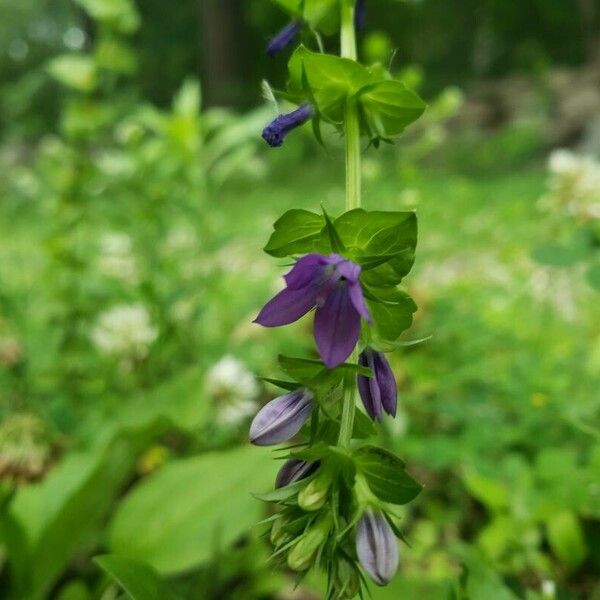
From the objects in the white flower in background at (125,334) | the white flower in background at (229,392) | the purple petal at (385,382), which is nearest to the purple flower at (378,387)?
the purple petal at (385,382)

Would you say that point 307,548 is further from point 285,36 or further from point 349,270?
point 285,36

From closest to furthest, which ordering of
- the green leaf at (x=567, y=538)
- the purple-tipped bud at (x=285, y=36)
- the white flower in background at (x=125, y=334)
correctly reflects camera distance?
the purple-tipped bud at (x=285, y=36) → the green leaf at (x=567, y=538) → the white flower in background at (x=125, y=334)

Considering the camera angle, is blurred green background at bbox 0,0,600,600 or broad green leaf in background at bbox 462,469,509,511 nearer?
blurred green background at bbox 0,0,600,600

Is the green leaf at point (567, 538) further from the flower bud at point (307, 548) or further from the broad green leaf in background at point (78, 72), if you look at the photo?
the broad green leaf in background at point (78, 72)

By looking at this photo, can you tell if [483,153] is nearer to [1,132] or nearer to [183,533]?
[1,132]

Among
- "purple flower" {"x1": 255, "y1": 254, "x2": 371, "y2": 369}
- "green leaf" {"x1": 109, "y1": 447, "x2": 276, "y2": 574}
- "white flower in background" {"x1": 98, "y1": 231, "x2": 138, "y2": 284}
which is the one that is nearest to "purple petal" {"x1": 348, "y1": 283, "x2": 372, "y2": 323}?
"purple flower" {"x1": 255, "y1": 254, "x2": 371, "y2": 369}

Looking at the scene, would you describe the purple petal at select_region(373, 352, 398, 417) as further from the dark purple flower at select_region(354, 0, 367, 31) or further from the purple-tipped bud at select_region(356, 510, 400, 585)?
the dark purple flower at select_region(354, 0, 367, 31)

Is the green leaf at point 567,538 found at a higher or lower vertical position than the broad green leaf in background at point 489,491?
lower
